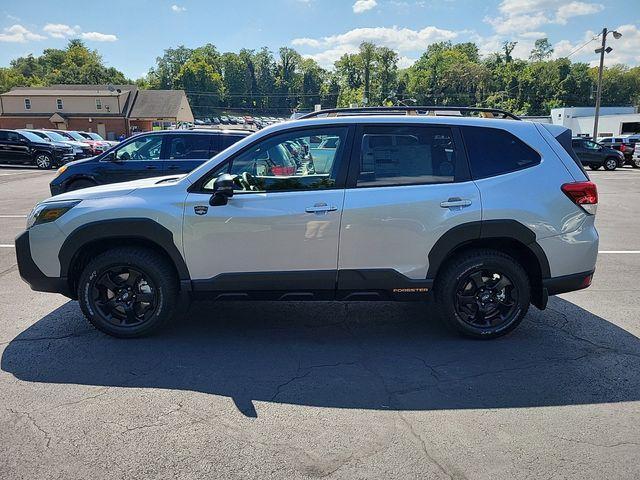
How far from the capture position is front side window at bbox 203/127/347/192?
4328 millimetres

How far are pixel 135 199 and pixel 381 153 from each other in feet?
7.06

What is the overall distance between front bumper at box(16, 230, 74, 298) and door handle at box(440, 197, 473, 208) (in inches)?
132

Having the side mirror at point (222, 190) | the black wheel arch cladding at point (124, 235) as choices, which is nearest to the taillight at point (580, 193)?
the side mirror at point (222, 190)

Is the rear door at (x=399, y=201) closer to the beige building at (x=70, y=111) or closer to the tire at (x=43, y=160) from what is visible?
the tire at (x=43, y=160)

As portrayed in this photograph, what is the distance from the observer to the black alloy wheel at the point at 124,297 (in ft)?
14.6

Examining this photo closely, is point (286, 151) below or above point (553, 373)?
above

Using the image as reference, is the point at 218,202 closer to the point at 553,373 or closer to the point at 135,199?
the point at 135,199

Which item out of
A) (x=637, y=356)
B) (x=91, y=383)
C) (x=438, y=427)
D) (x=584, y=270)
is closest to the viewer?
(x=438, y=427)

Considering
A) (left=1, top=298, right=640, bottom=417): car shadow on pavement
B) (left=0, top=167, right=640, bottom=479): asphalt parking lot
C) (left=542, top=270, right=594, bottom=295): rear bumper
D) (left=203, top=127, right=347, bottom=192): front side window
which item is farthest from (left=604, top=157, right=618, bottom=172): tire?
(left=203, top=127, right=347, bottom=192): front side window

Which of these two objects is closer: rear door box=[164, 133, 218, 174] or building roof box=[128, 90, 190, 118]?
rear door box=[164, 133, 218, 174]

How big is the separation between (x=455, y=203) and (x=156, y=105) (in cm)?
7052

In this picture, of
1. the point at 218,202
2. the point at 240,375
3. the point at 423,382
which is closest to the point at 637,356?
the point at 423,382

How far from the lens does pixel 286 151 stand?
444 cm

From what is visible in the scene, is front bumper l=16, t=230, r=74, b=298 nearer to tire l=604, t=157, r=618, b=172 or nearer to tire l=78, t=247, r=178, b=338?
tire l=78, t=247, r=178, b=338
